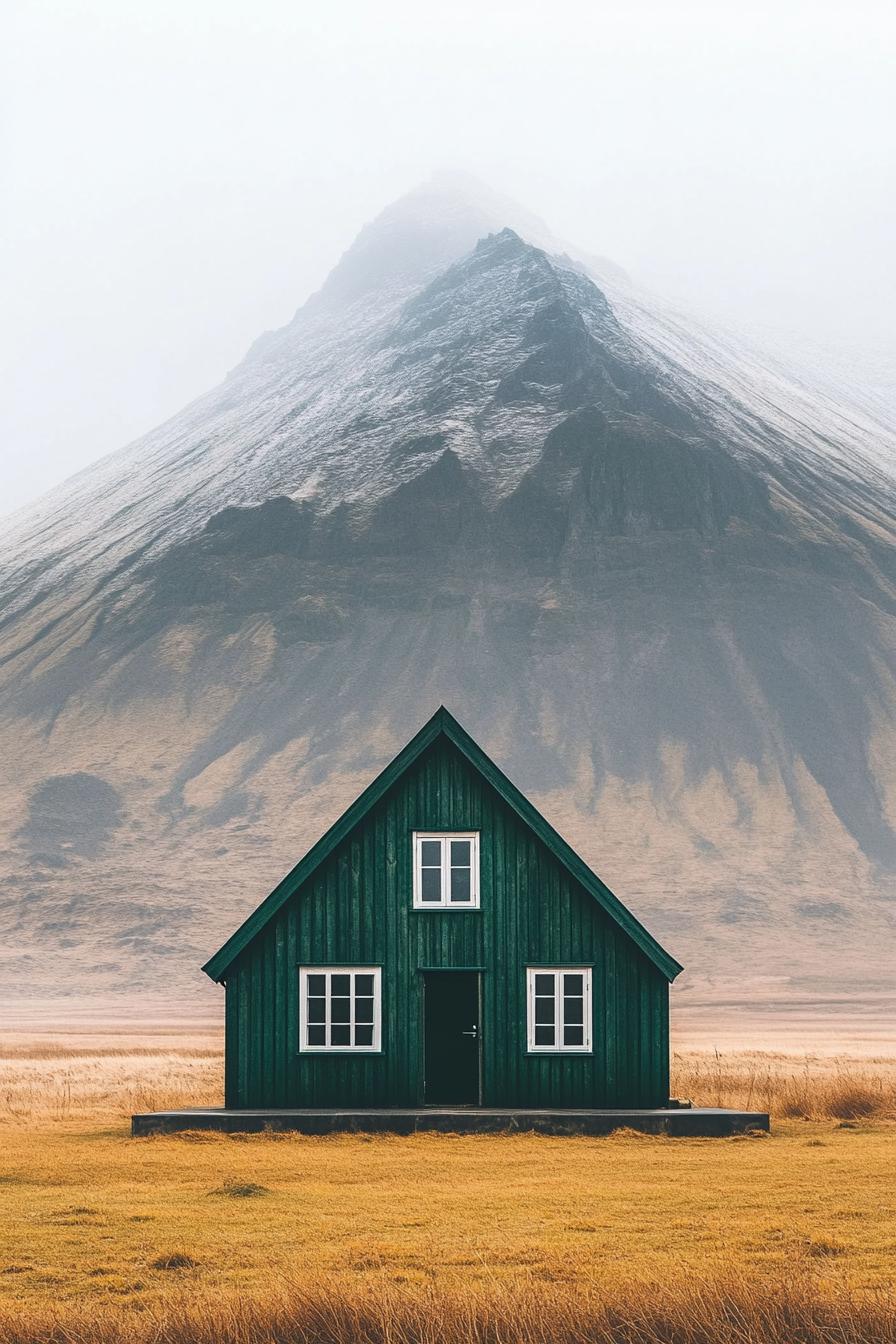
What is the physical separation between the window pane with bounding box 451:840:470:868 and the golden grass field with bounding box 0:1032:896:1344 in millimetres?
5142

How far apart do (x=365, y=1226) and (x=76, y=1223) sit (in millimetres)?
3403

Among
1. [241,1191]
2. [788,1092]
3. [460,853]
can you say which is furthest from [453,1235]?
[788,1092]

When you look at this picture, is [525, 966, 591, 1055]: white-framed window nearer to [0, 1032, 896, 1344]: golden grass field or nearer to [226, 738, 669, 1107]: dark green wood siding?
[226, 738, 669, 1107]: dark green wood siding

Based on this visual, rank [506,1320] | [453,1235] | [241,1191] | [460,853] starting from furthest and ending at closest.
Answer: [460,853], [241,1191], [453,1235], [506,1320]

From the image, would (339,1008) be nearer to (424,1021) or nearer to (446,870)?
(424,1021)

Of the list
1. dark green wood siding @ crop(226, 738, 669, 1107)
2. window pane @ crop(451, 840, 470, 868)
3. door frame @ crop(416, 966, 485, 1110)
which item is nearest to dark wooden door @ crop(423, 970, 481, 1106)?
door frame @ crop(416, 966, 485, 1110)

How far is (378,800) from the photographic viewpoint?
31281 millimetres

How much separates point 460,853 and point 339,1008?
3.61 m

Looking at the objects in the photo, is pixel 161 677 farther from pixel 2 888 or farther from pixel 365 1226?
pixel 365 1226

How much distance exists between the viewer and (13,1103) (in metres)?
39.6

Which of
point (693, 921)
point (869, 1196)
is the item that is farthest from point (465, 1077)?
point (693, 921)

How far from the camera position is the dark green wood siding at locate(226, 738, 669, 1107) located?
3070 cm

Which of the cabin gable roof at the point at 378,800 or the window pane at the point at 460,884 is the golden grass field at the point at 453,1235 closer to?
the cabin gable roof at the point at 378,800

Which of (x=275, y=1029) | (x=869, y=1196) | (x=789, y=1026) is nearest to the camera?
(x=869, y=1196)
